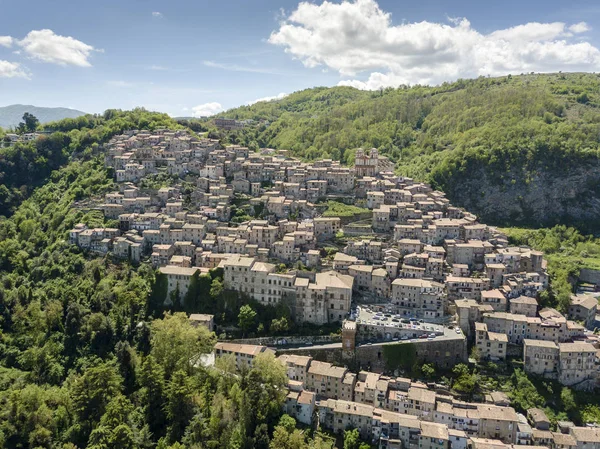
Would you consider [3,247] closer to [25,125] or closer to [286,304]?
[286,304]

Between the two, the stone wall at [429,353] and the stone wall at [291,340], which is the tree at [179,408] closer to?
the stone wall at [291,340]

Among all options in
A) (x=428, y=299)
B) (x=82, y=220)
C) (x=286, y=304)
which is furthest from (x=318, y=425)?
(x=82, y=220)

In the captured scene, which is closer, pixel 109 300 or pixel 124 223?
pixel 109 300

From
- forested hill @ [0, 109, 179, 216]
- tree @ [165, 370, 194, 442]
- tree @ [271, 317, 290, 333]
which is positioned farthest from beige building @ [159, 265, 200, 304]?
forested hill @ [0, 109, 179, 216]

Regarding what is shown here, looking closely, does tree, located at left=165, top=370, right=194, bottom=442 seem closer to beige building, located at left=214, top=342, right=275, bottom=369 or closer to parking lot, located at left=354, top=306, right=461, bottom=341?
beige building, located at left=214, top=342, right=275, bottom=369

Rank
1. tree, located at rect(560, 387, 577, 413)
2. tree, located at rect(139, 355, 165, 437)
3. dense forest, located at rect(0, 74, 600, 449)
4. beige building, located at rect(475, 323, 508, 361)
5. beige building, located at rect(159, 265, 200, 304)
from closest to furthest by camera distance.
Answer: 1. dense forest, located at rect(0, 74, 600, 449)
2. tree, located at rect(139, 355, 165, 437)
3. tree, located at rect(560, 387, 577, 413)
4. beige building, located at rect(475, 323, 508, 361)
5. beige building, located at rect(159, 265, 200, 304)
